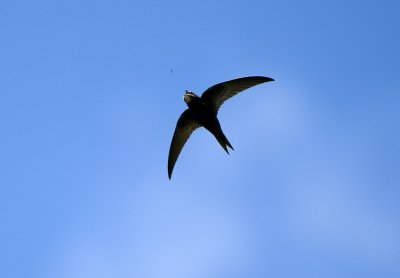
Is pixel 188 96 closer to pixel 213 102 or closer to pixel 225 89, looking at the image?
pixel 213 102

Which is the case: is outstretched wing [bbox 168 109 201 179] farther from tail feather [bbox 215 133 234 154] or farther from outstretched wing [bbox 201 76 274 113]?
tail feather [bbox 215 133 234 154]

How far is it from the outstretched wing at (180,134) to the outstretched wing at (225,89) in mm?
864

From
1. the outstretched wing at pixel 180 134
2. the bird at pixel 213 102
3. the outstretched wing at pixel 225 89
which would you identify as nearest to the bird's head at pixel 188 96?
the bird at pixel 213 102

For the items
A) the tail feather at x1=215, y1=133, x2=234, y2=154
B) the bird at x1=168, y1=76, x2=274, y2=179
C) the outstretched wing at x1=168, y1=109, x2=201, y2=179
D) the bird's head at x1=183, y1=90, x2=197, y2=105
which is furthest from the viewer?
the outstretched wing at x1=168, y1=109, x2=201, y2=179

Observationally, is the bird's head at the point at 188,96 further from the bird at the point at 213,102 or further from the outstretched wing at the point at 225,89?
the outstretched wing at the point at 225,89

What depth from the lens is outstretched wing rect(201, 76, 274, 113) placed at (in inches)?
700

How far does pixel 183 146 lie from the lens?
63.7ft

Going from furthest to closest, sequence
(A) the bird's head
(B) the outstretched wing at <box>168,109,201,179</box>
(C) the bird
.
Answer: (B) the outstretched wing at <box>168,109,201,179</box> < (C) the bird < (A) the bird's head

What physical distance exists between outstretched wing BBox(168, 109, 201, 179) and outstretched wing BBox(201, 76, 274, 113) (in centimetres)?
86

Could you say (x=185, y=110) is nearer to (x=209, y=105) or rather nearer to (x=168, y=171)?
(x=209, y=105)

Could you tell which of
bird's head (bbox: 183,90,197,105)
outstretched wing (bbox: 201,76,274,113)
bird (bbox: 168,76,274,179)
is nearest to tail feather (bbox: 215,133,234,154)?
bird (bbox: 168,76,274,179)

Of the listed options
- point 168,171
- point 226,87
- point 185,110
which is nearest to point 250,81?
point 226,87

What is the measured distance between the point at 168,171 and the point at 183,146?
2.71 ft

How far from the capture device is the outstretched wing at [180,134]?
18797mm
